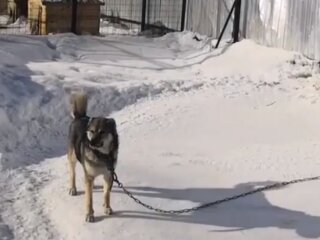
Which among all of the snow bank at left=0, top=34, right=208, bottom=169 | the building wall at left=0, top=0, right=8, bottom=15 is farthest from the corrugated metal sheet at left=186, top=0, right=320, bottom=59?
the building wall at left=0, top=0, right=8, bottom=15

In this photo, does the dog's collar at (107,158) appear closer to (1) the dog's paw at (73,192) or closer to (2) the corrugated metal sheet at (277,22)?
(1) the dog's paw at (73,192)

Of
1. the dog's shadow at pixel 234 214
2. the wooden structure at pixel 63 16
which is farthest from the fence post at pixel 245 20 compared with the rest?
the dog's shadow at pixel 234 214

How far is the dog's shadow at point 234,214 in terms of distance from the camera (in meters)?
5.88

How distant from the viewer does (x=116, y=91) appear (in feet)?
32.5

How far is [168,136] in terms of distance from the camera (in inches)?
332

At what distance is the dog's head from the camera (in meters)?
5.66

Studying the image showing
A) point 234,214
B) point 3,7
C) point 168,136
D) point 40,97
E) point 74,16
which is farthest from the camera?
point 3,7

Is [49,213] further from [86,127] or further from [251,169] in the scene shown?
[251,169]

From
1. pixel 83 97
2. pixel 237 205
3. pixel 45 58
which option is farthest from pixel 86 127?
pixel 45 58

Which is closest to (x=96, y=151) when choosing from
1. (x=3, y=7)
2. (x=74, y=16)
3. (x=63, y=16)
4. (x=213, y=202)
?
(x=213, y=202)

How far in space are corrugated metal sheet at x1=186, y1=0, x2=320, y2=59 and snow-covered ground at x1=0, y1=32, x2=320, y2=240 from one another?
0.27 meters

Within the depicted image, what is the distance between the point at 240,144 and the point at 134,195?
2.11m

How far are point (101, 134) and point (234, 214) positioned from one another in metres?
1.35

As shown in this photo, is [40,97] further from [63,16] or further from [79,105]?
[63,16]
